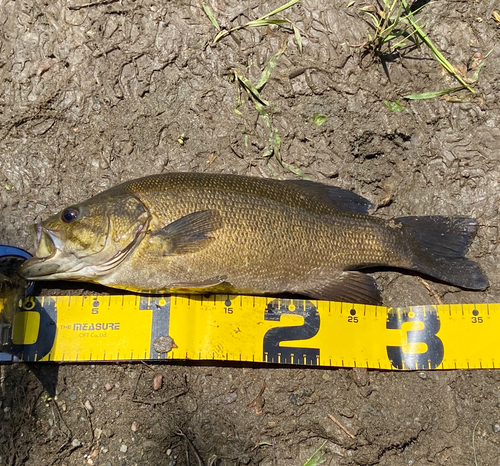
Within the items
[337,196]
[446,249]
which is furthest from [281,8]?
[446,249]

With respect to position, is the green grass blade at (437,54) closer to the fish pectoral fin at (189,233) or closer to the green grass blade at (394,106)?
the green grass blade at (394,106)

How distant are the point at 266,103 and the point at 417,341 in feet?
7.72

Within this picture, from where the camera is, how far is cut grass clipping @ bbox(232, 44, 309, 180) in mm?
3400

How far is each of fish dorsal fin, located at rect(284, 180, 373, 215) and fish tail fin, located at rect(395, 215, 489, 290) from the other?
319 millimetres

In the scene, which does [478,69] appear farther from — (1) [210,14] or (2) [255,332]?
(2) [255,332]

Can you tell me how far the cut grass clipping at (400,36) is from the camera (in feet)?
11.2

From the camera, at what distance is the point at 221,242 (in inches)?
110

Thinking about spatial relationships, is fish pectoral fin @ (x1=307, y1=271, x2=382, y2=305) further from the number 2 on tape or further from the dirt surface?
the dirt surface

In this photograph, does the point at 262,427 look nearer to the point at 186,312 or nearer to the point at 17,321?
the point at 186,312

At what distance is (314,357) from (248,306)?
2.06ft

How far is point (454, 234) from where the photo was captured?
3152 mm

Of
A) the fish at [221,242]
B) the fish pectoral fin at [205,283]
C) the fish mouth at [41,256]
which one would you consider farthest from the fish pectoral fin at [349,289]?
the fish mouth at [41,256]

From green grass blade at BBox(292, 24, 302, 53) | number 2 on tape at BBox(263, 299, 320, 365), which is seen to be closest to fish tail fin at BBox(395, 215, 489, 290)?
number 2 on tape at BBox(263, 299, 320, 365)

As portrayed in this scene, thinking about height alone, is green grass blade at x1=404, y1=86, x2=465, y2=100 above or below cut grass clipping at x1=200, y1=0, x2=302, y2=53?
below
